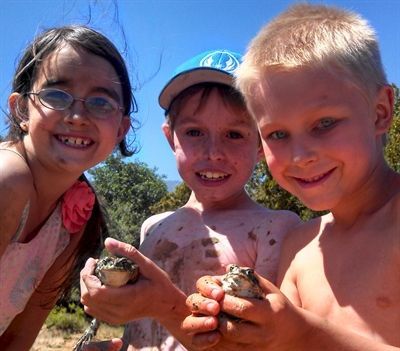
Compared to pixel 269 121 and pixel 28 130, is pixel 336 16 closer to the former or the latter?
pixel 269 121


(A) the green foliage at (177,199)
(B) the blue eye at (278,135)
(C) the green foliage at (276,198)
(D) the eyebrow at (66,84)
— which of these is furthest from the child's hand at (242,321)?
(A) the green foliage at (177,199)

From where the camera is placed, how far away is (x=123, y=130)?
4.07 metres

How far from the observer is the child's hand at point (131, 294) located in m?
2.39

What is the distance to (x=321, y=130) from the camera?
2.38 meters

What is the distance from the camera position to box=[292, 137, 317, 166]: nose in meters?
2.40

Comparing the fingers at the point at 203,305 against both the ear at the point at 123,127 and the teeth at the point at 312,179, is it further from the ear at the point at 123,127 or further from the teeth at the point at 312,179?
the ear at the point at 123,127

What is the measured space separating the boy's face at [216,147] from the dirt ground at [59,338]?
39.5 feet

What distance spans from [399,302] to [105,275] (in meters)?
1.34

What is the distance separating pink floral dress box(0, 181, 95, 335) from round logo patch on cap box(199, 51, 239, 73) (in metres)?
1.40

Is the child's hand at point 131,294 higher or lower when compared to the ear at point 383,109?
lower

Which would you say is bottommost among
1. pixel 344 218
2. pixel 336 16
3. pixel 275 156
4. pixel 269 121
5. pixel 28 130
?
pixel 344 218

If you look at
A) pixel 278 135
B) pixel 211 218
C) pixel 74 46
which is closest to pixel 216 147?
pixel 211 218

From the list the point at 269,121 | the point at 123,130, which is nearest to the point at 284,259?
the point at 269,121

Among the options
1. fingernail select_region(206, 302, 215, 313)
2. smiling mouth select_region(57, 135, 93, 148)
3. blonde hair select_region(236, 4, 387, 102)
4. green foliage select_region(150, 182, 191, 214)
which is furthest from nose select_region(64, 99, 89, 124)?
green foliage select_region(150, 182, 191, 214)
